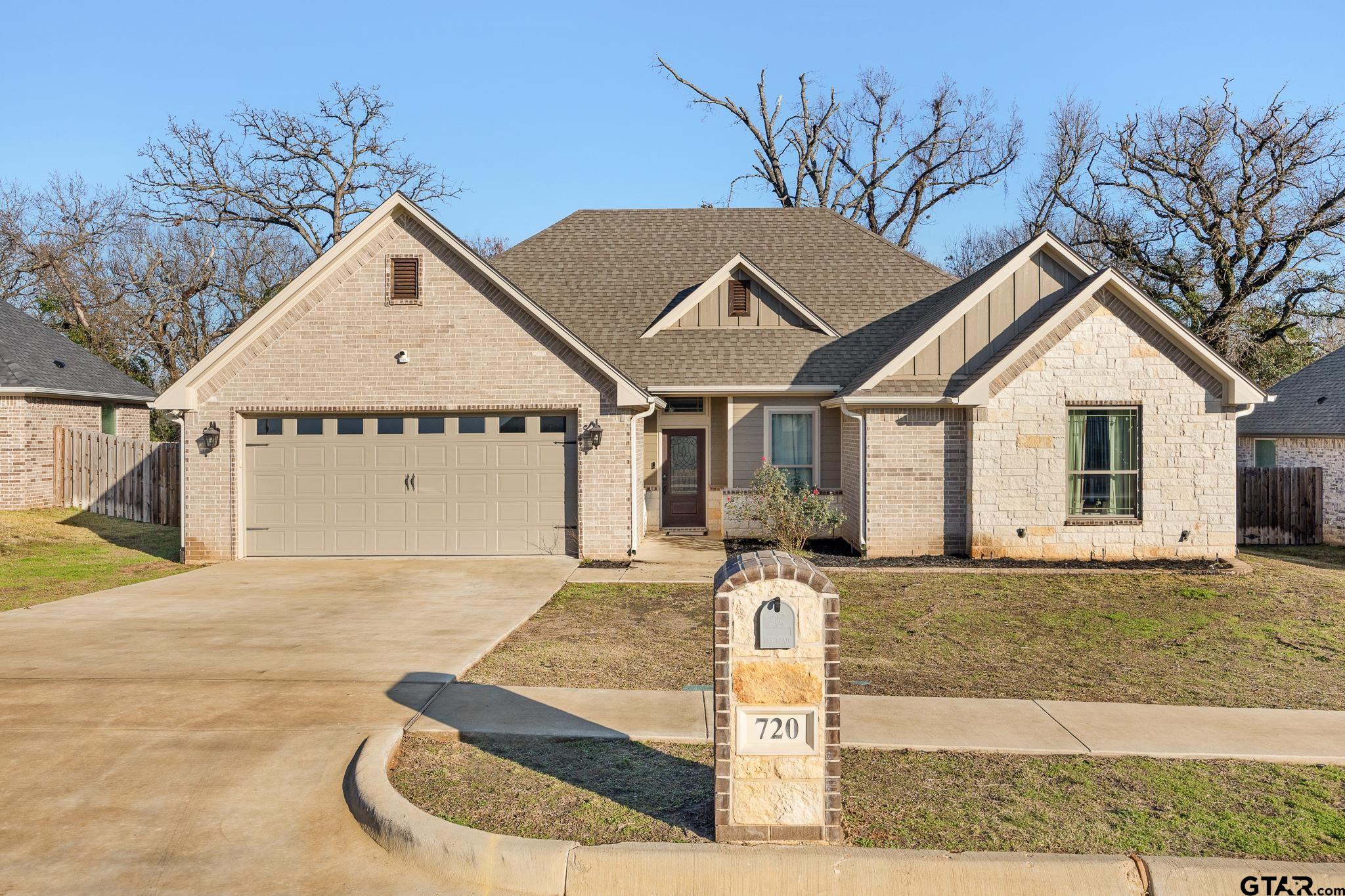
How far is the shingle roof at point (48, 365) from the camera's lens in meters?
20.1

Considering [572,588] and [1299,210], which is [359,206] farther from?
[1299,210]

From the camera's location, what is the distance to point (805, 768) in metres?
4.51

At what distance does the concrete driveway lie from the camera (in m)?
4.39

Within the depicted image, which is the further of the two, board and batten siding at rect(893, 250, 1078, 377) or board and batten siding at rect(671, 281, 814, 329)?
board and batten siding at rect(671, 281, 814, 329)

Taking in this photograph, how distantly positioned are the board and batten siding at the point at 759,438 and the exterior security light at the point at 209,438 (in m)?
9.25

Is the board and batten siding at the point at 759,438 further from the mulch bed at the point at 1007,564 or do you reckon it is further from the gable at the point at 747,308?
the mulch bed at the point at 1007,564

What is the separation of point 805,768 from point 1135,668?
5.07 metres

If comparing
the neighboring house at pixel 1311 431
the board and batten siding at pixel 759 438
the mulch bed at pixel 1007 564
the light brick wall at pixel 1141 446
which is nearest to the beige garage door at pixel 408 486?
the mulch bed at pixel 1007 564

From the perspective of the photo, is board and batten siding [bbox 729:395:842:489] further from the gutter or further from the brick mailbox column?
the brick mailbox column

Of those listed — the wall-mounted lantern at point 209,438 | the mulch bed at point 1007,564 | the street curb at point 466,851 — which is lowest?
the street curb at point 466,851

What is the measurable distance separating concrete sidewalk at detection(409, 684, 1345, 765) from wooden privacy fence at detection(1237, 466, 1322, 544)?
12735mm

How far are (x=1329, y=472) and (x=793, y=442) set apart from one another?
37.0 ft

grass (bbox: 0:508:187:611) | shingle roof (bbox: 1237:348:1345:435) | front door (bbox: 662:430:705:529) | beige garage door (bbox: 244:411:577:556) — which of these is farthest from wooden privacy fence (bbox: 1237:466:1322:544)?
grass (bbox: 0:508:187:611)

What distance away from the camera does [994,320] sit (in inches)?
583
